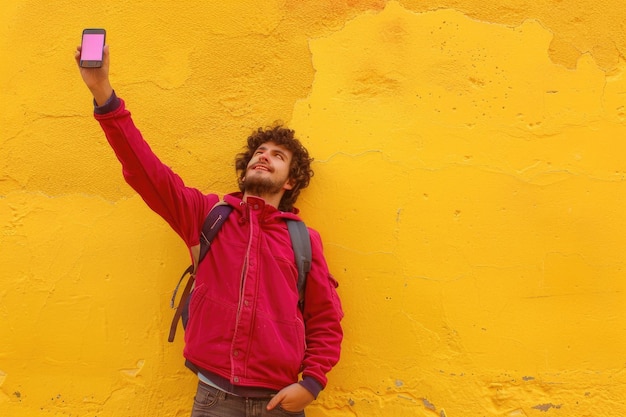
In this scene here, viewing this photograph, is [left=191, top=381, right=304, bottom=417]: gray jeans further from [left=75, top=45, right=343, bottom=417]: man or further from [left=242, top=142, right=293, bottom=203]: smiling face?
[left=242, top=142, right=293, bottom=203]: smiling face

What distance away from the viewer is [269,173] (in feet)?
7.75

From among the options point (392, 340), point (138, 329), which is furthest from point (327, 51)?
point (138, 329)

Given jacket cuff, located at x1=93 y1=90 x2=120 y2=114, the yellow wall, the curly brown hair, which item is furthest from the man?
the yellow wall

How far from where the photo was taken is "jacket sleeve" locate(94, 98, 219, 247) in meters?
1.92

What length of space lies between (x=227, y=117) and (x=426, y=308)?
1.24 m

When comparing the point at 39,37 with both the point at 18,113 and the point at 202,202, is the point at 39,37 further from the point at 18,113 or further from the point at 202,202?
the point at 202,202

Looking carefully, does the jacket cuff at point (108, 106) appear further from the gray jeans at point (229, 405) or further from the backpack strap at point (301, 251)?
the gray jeans at point (229, 405)

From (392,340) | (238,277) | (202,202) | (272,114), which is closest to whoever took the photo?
(238,277)

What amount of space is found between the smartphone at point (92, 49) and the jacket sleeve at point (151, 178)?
0.46 ft

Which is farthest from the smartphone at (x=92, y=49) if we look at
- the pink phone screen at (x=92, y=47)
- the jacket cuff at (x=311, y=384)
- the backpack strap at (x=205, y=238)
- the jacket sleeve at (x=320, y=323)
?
the jacket cuff at (x=311, y=384)

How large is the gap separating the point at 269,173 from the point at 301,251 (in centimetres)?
35

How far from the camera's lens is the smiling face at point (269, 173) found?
7.65ft

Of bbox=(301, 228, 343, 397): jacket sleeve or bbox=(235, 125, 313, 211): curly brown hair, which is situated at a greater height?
bbox=(235, 125, 313, 211): curly brown hair

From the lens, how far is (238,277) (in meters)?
2.13
